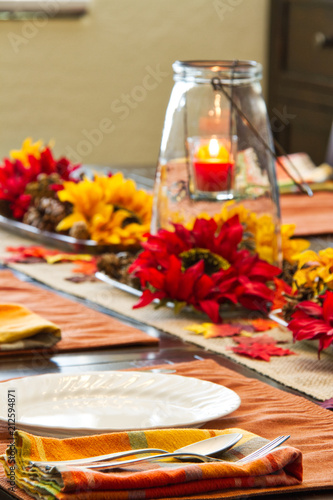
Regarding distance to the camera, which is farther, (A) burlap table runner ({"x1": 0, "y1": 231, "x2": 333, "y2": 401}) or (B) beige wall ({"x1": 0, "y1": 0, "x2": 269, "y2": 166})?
(B) beige wall ({"x1": 0, "y1": 0, "x2": 269, "y2": 166})

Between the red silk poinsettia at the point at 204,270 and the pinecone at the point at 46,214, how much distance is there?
456mm

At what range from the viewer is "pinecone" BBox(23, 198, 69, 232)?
62.0 inches

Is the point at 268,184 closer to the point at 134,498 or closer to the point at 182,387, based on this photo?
the point at 182,387

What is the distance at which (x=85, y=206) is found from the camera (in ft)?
4.98

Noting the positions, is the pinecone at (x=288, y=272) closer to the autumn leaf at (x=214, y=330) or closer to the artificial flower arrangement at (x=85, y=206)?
the autumn leaf at (x=214, y=330)

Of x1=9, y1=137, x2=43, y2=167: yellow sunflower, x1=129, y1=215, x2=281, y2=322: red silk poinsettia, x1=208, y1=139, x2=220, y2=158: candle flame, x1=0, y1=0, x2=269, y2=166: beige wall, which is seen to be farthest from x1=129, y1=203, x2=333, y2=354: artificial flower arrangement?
x1=0, y1=0, x2=269, y2=166: beige wall

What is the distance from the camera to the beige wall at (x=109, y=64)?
4.20m

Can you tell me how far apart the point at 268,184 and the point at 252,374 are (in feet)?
1.28

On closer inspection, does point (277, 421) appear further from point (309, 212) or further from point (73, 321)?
point (309, 212)

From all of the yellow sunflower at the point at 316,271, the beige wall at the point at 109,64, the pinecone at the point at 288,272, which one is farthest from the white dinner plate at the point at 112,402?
the beige wall at the point at 109,64

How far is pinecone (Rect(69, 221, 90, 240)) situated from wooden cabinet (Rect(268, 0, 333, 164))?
Result: 291 centimetres

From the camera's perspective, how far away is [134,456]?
0.62 meters

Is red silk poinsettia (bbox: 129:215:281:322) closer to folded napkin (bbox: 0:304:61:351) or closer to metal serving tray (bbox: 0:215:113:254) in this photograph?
folded napkin (bbox: 0:304:61:351)

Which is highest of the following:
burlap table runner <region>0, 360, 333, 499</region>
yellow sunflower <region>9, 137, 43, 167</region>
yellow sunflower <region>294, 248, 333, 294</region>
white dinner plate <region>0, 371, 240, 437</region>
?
yellow sunflower <region>9, 137, 43, 167</region>
